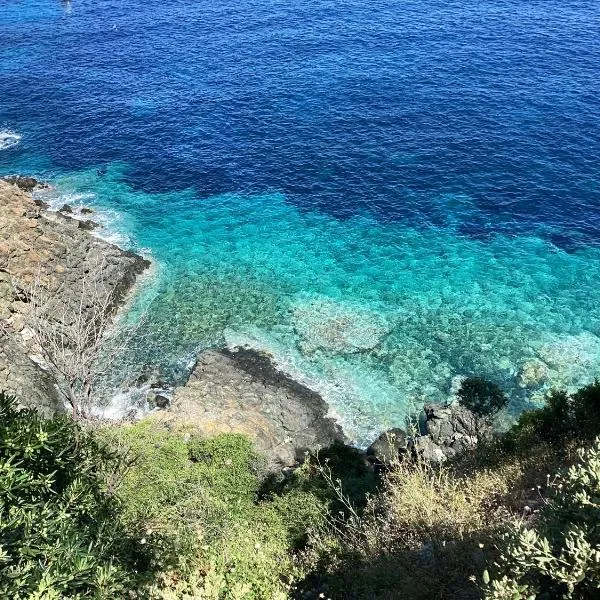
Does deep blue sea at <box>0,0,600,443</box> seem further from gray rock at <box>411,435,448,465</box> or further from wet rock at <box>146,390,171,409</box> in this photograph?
gray rock at <box>411,435,448,465</box>

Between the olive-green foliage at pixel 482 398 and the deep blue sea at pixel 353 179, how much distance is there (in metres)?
2.43

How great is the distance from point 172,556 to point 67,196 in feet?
167

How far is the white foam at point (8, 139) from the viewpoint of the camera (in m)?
67.3

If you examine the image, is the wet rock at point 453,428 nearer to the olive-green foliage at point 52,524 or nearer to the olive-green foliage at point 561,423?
the olive-green foliage at point 561,423

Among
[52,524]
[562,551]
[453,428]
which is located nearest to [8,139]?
[453,428]

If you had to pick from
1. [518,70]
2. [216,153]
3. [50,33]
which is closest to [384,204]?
[216,153]

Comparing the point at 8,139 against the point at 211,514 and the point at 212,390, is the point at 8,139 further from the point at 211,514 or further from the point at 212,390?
the point at 211,514

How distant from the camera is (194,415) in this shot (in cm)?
3384

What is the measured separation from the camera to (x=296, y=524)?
24047mm

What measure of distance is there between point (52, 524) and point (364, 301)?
3496cm

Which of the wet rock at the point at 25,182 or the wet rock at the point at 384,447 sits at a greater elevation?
the wet rock at the point at 25,182

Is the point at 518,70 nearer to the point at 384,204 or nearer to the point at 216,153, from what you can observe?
the point at 384,204

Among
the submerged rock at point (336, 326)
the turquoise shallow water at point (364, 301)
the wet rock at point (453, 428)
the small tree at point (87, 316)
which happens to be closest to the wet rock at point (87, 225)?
the turquoise shallow water at point (364, 301)

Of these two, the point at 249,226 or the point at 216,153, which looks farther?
the point at 216,153
